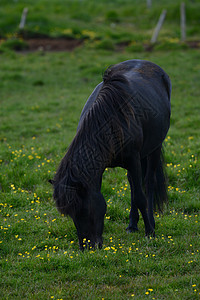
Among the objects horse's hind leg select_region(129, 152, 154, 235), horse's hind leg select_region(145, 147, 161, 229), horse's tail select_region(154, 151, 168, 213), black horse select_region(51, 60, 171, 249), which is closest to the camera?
black horse select_region(51, 60, 171, 249)

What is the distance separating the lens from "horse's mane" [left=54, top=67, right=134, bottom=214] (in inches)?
147

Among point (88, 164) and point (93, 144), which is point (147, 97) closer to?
point (93, 144)

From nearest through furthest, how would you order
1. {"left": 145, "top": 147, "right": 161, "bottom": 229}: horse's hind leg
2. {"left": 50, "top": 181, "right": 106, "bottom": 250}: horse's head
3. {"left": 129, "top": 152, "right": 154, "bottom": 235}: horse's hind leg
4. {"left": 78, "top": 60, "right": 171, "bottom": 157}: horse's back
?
{"left": 50, "top": 181, "right": 106, "bottom": 250}: horse's head < {"left": 129, "top": 152, "right": 154, "bottom": 235}: horse's hind leg < {"left": 78, "top": 60, "right": 171, "bottom": 157}: horse's back < {"left": 145, "top": 147, "right": 161, "bottom": 229}: horse's hind leg

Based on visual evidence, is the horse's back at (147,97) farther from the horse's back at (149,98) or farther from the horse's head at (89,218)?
the horse's head at (89,218)

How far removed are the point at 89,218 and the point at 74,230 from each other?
48.1 inches

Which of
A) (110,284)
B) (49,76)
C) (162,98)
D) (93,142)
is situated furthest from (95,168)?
(49,76)

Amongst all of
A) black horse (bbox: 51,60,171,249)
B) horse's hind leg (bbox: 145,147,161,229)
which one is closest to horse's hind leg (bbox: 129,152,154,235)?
black horse (bbox: 51,60,171,249)

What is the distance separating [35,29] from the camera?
20281mm

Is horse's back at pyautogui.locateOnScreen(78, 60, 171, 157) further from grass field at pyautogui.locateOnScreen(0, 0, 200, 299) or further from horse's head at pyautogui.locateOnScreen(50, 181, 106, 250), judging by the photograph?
horse's head at pyautogui.locateOnScreen(50, 181, 106, 250)

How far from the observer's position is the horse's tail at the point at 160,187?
5527 millimetres

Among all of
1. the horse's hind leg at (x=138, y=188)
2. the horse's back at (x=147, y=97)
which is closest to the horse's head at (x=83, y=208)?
the horse's hind leg at (x=138, y=188)

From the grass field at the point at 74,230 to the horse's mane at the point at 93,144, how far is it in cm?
81

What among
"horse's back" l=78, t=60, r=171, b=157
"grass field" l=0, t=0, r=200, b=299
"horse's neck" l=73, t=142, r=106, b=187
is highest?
"horse's back" l=78, t=60, r=171, b=157

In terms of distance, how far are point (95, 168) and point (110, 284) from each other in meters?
1.18
